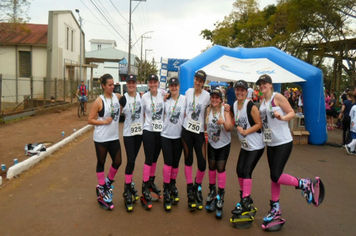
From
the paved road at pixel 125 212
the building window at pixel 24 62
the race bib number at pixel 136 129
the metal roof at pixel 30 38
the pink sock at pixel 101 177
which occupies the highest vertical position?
the metal roof at pixel 30 38

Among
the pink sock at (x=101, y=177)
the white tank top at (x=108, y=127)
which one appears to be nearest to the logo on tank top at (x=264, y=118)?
the white tank top at (x=108, y=127)

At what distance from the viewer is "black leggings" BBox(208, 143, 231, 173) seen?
449cm

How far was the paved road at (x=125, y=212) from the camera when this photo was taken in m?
3.97

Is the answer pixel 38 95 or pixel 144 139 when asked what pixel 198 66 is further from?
pixel 38 95

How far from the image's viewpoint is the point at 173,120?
459 centimetres

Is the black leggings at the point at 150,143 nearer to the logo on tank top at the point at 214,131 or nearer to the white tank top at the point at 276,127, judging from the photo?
the logo on tank top at the point at 214,131

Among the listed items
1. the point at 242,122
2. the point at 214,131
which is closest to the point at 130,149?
the point at 214,131

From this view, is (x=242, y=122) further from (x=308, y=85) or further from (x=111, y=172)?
(x=308, y=85)

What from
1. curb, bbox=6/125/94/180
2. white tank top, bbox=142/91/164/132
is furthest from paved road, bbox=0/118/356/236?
white tank top, bbox=142/91/164/132

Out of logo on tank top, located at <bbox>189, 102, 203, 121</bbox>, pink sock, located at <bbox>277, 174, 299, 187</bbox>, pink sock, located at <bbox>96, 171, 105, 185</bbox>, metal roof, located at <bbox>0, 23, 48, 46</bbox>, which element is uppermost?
metal roof, located at <bbox>0, 23, 48, 46</bbox>

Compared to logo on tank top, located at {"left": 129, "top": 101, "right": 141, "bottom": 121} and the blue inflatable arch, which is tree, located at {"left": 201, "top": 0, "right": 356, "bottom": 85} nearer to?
the blue inflatable arch

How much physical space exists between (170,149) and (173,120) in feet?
1.49

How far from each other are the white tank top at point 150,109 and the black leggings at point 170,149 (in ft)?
1.04

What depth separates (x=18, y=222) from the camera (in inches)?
160
